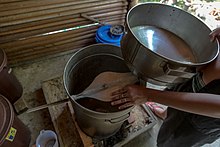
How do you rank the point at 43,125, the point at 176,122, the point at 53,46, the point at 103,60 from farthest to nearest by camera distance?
the point at 53,46, the point at 43,125, the point at 103,60, the point at 176,122

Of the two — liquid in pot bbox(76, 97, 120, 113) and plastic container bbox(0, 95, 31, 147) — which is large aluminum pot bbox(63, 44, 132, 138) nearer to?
liquid in pot bbox(76, 97, 120, 113)

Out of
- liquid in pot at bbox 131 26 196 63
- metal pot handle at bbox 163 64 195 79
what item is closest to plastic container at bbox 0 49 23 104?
liquid in pot at bbox 131 26 196 63

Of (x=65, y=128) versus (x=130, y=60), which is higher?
(x=130, y=60)

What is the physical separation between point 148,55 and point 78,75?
0.68 metres

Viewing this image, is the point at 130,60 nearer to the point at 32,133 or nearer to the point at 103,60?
the point at 103,60

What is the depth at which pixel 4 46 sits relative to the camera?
160 cm

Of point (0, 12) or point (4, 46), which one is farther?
point (4, 46)

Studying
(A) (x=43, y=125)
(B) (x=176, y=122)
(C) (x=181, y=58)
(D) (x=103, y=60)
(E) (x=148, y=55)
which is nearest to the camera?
(E) (x=148, y=55)

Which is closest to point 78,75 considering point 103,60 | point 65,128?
point 103,60

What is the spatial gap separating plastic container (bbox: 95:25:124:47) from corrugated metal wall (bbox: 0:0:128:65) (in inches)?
4.8

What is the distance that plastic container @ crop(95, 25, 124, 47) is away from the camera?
179 cm

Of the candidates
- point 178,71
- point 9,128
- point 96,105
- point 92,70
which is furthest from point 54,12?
point 178,71

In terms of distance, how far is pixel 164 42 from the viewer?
907 mm

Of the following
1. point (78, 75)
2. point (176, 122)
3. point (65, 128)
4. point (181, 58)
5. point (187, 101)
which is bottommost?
point (65, 128)
